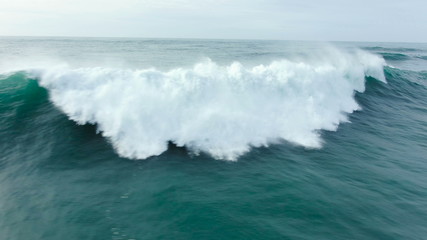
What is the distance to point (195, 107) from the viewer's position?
14.6 metres

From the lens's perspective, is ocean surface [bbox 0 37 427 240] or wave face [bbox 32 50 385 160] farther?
wave face [bbox 32 50 385 160]

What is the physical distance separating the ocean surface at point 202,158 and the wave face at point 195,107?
0.08 meters

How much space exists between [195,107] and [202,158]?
3.67 meters

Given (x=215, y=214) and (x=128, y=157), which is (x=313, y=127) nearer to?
(x=215, y=214)

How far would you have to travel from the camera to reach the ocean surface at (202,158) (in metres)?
8.31

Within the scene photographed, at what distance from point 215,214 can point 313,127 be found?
415 inches

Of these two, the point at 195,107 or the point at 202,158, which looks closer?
the point at 202,158

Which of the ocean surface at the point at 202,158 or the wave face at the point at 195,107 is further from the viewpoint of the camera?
the wave face at the point at 195,107

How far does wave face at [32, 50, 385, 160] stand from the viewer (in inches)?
520

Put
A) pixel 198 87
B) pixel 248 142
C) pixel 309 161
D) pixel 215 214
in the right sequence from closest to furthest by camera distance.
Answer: pixel 215 214 → pixel 309 161 → pixel 248 142 → pixel 198 87

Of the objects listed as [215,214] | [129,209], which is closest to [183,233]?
[215,214]

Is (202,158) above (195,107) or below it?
below

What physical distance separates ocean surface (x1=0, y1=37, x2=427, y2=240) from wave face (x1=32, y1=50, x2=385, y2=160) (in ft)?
0.27

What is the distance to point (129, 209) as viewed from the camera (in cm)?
869
